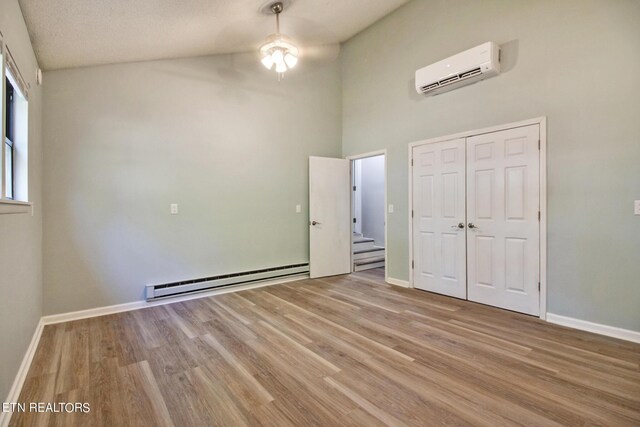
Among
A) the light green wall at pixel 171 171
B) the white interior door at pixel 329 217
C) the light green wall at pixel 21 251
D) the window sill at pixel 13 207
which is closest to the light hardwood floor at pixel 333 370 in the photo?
the light green wall at pixel 21 251

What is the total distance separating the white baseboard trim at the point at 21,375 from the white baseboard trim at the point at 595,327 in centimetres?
412

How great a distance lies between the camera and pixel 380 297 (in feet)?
13.0

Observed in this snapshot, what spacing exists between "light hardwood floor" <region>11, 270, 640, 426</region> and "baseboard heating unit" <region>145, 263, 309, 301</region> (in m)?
0.28

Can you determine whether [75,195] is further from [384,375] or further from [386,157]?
[386,157]

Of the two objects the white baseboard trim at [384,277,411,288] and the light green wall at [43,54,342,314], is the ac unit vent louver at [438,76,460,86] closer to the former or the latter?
the light green wall at [43,54,342,314]

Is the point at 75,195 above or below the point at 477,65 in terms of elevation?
below

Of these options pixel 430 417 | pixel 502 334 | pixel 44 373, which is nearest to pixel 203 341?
pixel 44 373

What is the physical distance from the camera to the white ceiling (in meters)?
2.40

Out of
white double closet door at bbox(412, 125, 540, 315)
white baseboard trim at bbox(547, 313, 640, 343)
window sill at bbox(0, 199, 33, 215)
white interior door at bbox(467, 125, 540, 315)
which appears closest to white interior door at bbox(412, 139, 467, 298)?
white double closet door at bbox(412, 125, 540, 315)

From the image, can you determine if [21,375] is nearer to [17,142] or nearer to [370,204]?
[17,142]

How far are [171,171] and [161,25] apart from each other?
5.15ft

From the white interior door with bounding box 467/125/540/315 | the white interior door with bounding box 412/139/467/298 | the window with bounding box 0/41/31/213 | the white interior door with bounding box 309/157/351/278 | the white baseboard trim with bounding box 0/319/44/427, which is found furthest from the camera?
the white interior door with bounding box 309/157/351/278

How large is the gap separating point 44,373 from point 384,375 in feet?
7.75

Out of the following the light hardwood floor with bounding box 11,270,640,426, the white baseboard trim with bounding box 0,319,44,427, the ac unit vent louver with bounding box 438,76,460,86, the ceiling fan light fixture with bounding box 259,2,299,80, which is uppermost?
the ceiling fan light fixture with bounding box 259,2,299,80
